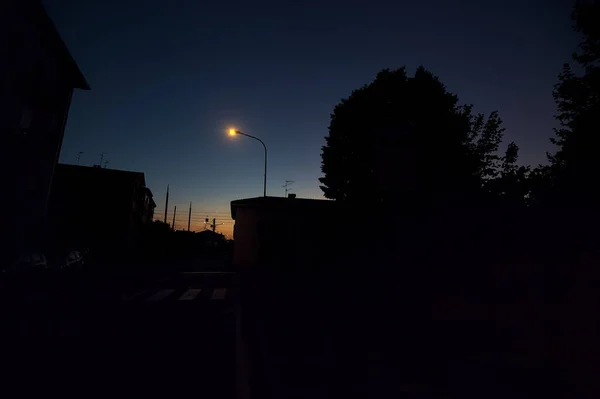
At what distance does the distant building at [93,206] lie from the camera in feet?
90.6

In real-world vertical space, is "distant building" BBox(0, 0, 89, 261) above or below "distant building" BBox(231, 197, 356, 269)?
above

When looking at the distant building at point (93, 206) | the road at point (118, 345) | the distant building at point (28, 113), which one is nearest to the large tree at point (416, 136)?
the road at point (118, 345)

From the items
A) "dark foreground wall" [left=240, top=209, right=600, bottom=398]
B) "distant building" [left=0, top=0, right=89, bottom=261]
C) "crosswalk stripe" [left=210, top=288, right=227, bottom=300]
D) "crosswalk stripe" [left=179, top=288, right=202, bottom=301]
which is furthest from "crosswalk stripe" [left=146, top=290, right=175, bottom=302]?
"distant building" [left=0, top=0, right=89, bottom=261]

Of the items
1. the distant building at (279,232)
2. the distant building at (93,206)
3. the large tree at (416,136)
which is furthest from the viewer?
the distant building at (93,206)

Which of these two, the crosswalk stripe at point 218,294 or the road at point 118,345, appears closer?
the road at point 118,345

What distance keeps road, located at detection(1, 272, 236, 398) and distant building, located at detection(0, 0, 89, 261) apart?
8508 mm

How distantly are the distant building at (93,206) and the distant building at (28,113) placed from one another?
38.1 ft

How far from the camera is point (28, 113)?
52.3 ft

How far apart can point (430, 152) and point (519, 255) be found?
556 inches

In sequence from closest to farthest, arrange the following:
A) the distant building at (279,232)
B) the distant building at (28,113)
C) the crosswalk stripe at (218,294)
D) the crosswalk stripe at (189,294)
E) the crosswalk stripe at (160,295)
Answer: the crosswalk stripe at (160,295), the crosswalk stripe at (189,294), the crosswalk stripe at (218,294), the distant building at (28,113), the distant building at (279,232)

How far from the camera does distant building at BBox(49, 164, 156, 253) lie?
90.6 ft

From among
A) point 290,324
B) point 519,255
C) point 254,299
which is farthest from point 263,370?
point 254,299

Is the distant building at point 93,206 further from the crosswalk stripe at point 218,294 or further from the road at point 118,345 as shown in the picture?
the road at point 118,345

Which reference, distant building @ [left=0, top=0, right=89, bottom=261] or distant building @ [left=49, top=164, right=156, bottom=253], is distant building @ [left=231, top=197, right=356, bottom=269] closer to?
distant building @ [left=0, top=0, right=89, bottom=261]
